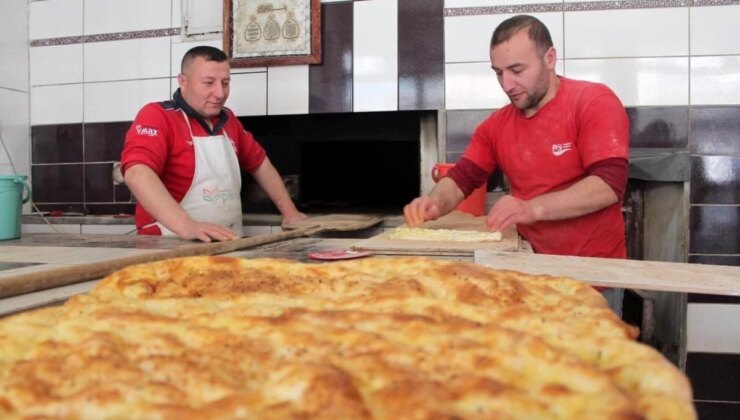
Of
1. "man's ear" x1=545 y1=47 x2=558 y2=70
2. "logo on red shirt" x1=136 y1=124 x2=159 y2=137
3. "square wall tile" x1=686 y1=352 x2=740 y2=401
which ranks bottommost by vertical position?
"square wall tile" x1=686 y1=352 x2=740 y2=401

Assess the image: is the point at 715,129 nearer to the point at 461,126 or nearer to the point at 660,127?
the point at 660,127

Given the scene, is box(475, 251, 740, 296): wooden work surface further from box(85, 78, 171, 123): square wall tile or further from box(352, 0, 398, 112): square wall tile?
box(85, 78, 171, 123): square wall tile

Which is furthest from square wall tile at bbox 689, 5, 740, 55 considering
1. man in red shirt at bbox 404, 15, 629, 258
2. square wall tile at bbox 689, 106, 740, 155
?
man in red shirt at bbox 404, 15, 629, 258

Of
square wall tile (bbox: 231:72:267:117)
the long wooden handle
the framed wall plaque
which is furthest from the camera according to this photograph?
square wall tile (bbox: 231:72:267:117)

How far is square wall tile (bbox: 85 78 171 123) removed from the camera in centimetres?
354

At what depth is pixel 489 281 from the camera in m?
0.94

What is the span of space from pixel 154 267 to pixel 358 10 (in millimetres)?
2494

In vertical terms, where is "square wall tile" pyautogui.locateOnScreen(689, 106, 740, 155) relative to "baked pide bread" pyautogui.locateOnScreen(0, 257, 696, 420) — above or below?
above

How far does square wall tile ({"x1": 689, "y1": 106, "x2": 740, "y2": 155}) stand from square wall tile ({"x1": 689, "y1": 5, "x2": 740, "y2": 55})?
29 cm

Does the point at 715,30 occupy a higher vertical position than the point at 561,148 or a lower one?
higher

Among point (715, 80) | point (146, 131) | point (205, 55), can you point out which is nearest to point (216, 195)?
point (146, 131)

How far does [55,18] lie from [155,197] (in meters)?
2.15

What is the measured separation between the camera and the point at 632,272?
120 centimetres

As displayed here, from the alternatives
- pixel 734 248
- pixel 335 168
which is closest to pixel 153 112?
pixel 335 168
